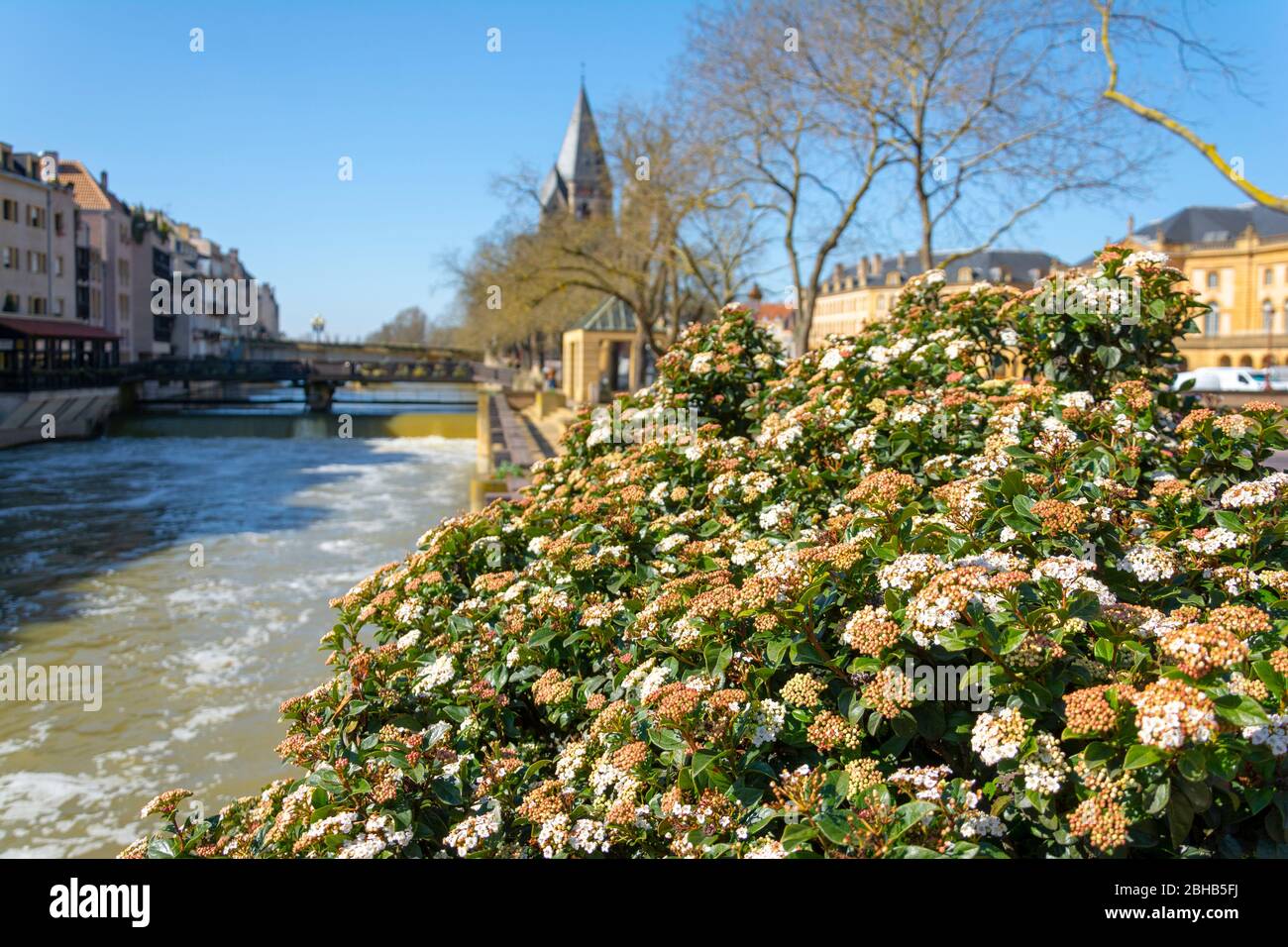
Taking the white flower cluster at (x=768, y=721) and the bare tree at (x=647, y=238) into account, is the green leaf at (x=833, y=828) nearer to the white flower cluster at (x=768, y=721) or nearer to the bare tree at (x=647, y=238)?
the white flower cluster at (x=768, y=721)

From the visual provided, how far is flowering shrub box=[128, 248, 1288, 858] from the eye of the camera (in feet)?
8.23

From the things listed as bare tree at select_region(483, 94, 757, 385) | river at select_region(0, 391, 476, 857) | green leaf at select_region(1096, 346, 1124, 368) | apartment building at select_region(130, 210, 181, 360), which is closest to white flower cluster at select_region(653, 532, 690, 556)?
green leaf at select_region(1096, 346, 1124, 368)

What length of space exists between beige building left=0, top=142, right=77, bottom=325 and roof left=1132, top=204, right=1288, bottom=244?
76060 mm

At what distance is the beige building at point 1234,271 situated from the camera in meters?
69.7

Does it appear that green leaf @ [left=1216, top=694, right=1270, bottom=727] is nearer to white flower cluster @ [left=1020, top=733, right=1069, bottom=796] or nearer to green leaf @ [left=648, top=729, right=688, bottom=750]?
white flower cluster @ [left=1020, top=733, right=1069, bottom=796]

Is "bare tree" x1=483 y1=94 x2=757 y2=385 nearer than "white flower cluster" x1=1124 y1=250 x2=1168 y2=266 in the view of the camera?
No

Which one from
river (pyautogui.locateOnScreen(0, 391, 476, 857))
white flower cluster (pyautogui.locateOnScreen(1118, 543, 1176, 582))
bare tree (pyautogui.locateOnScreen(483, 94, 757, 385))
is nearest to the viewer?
white flower cluster (pyautogui.locateOnScreen(1118, 543, 1176, 582))

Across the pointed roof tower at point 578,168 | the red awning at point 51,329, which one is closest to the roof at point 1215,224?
the pointed roof tower at point 578,168

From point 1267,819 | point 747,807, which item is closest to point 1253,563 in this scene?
point 1267,819

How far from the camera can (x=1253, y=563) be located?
11.8 ft

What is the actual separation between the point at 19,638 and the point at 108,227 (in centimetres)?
6929

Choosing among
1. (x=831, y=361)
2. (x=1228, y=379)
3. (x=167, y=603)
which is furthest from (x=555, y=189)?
(x=831, y=361)

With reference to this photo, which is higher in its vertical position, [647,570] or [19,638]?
[647,570]
